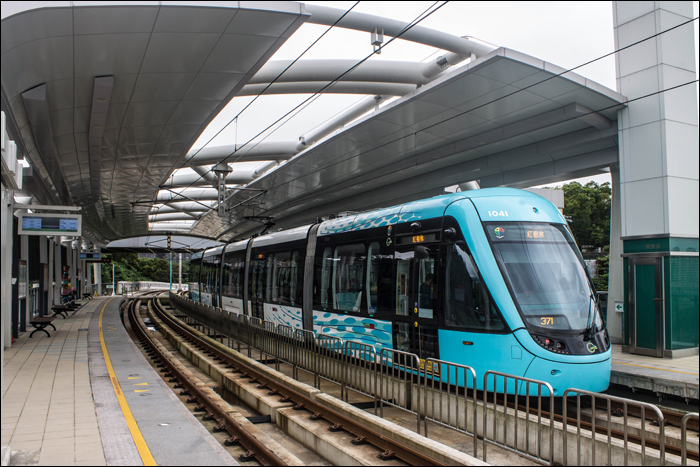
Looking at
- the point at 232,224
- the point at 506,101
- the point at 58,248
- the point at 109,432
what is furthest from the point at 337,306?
the point at 232,224

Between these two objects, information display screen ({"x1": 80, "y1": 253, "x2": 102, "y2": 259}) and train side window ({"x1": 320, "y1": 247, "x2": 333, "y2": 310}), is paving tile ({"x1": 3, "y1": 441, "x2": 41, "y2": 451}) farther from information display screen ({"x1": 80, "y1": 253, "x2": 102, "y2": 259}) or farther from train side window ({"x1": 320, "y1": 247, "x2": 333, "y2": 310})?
information display screen ({"x1": 80, "y1": 253, "x2": 102, "y2": 259})

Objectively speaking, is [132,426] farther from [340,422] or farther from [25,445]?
[340,422]

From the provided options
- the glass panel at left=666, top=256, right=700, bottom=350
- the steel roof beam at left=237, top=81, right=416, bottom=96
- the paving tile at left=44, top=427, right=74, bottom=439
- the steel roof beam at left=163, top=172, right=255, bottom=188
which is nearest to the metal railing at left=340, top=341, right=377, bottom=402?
the paving tile at left=44, top=427, right=74, bottom=439

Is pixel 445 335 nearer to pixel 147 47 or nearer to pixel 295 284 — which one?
pixel 295 284

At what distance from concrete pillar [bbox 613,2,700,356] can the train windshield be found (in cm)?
473

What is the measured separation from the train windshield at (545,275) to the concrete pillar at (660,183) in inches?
186

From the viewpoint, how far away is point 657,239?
38.9 ft

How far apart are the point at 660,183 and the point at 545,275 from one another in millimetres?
5844

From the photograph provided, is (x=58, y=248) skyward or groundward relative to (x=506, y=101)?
groundward

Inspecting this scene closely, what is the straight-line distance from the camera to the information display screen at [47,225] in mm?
15978

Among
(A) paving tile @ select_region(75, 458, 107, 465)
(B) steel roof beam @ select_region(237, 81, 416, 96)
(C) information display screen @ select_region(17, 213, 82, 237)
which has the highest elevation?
(B) steel roof beam @ select_region(237, 81, 416, 96)

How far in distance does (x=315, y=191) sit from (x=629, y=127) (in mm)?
17899

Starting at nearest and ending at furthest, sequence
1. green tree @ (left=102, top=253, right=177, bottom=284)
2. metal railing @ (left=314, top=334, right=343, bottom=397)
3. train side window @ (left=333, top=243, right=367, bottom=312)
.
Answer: metal railing @ (left=314, top=334, right=343, bottom=397) < train side window @ (left=333, top=243, right=367, bottom=312) < green tree @ (left=102, top=253, right=177, bottom=284)

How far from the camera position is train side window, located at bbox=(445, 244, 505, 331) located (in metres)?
7.83
